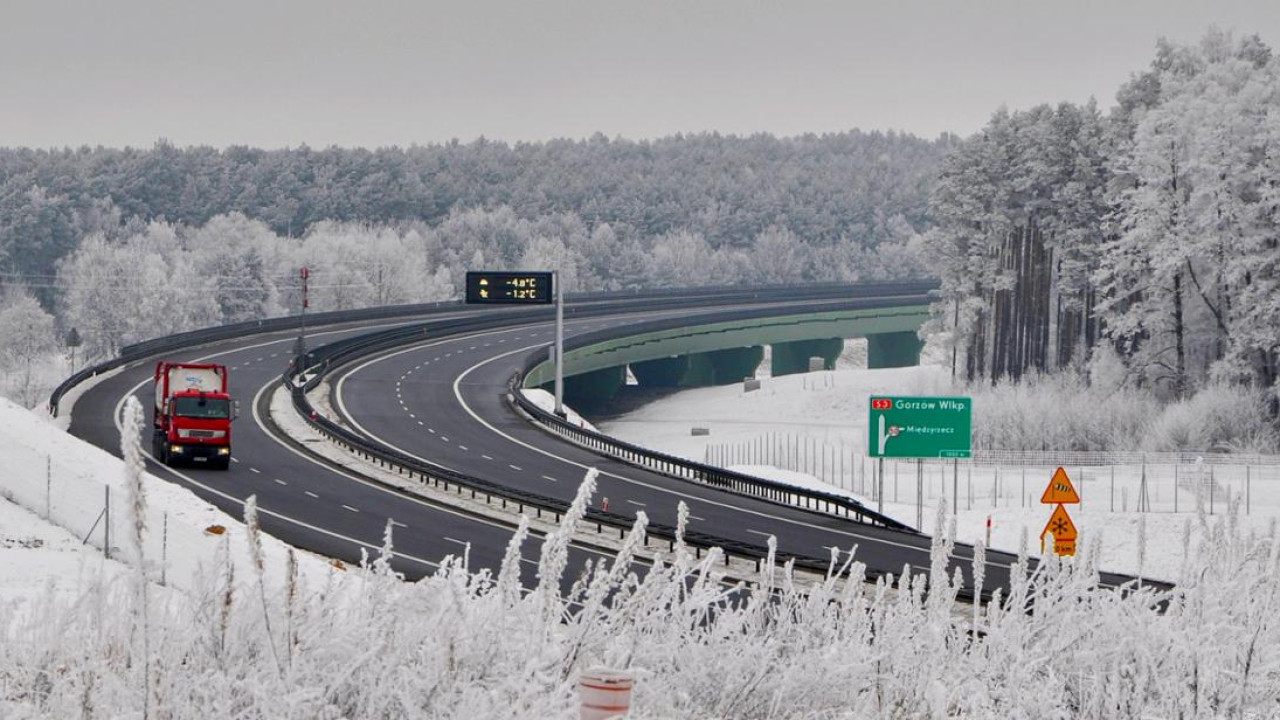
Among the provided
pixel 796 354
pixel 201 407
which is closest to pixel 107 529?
pixel 201 407

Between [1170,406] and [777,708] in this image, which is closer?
[777,708]

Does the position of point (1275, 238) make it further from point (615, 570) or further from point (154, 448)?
point (615, 570)

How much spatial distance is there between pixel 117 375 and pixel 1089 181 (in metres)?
53.6

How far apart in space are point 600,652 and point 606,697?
306 centimetres

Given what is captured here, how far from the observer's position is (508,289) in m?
94.2

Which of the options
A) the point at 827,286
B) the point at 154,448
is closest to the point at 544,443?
the point at 154,448

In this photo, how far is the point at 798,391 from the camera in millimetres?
119562

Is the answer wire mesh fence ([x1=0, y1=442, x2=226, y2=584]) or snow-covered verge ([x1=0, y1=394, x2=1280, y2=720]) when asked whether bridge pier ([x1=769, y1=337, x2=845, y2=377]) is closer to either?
Answer: wire mesh fence ([x1=0, y1=442, x2=226, y2=584])

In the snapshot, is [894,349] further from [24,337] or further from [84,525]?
[84,525]

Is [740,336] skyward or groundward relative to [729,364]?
skyward

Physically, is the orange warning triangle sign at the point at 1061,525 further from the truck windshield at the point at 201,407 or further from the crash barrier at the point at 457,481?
the truck windshield at the point at 201,407

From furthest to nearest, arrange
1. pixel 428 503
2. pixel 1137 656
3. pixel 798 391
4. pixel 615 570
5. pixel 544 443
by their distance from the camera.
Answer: pixel 798 391 < pixel 544 443 < pixel 428 503 < pixel 1137 656 < pixel 615 570

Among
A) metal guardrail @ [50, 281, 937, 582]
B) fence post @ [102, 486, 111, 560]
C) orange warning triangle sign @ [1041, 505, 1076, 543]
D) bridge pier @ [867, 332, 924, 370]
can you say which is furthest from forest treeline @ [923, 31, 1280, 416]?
fence post @ [102, 486, 111, 560]

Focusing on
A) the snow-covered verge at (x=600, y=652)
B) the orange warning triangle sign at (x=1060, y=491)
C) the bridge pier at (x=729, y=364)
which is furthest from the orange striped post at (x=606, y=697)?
the bridge pier at (x=729, y=364)
